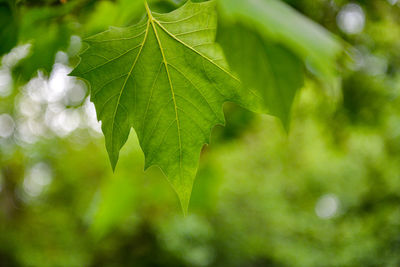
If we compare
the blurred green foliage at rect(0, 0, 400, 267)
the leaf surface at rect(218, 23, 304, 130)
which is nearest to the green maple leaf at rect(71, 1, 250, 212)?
the leaf surface at rect(218, 23, 304, 130)

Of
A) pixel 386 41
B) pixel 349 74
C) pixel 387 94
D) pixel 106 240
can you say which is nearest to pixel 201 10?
pixel 349 74

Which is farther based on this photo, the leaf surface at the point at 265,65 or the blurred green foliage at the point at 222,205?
the blurred green foliage at the point at 222,205

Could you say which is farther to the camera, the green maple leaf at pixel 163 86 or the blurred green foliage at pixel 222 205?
the blurred green foliage at pixel 222 205

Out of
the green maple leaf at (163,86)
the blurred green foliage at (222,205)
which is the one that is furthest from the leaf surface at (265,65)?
the blurred green foliage at (222,205)

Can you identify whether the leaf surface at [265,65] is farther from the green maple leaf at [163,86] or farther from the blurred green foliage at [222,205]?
the blurred green foliage at [222,205]

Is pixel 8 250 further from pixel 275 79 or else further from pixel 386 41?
pixel 275 79

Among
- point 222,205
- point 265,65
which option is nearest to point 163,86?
point 265,65

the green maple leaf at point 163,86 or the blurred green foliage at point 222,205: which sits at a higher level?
the blurred green foliage at point 222,205

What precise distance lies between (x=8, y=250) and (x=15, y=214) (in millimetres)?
653

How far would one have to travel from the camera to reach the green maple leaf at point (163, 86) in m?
0.41

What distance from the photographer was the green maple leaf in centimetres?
41

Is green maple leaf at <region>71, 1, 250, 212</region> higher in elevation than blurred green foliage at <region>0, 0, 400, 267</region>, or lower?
lower

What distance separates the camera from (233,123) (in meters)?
1.18

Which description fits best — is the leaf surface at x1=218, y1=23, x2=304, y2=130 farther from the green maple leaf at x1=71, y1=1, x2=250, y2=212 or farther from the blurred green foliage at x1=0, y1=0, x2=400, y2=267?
the blurred green foliage at x1=0, y1=0, x2=400, y2=267
